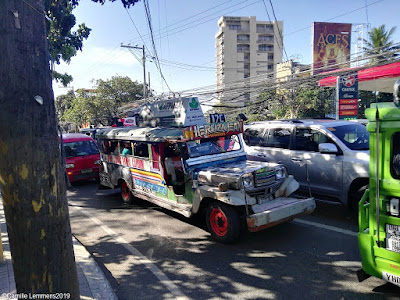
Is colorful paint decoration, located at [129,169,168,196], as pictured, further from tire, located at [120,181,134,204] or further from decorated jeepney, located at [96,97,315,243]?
tire, located at [120,181,134,204]

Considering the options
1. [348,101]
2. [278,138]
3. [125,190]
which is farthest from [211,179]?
[348,101]

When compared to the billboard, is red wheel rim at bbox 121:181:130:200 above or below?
below

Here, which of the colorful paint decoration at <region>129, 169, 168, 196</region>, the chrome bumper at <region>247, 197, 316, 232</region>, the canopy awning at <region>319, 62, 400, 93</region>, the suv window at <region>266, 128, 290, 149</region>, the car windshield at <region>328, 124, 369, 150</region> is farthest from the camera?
the canopy awning at <region>319, 62, 400, 93</region>

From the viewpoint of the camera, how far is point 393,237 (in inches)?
117

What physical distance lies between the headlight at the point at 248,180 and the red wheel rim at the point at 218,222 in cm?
61

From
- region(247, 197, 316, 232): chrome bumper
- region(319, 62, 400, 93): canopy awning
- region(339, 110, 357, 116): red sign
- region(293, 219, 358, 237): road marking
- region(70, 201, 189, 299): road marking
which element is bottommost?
region(70, 201, 189, 299): road marking

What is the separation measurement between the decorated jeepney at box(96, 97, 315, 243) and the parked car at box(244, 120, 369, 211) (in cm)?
87

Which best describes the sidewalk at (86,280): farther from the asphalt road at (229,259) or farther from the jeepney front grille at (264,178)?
the jeepney front grille at (264,178)

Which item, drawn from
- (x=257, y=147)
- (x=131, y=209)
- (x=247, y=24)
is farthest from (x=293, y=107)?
(x=247, y=24)

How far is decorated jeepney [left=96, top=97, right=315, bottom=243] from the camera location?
4895 millimetres

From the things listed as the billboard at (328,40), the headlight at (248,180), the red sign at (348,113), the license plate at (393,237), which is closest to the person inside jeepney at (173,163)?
the headlight at (248,180)

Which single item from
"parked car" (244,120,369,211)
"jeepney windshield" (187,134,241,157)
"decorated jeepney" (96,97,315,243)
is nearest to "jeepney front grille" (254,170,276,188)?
"decorated jeepney" (96,97,315,243)

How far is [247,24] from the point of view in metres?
67.8

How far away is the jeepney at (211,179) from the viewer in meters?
4.89
